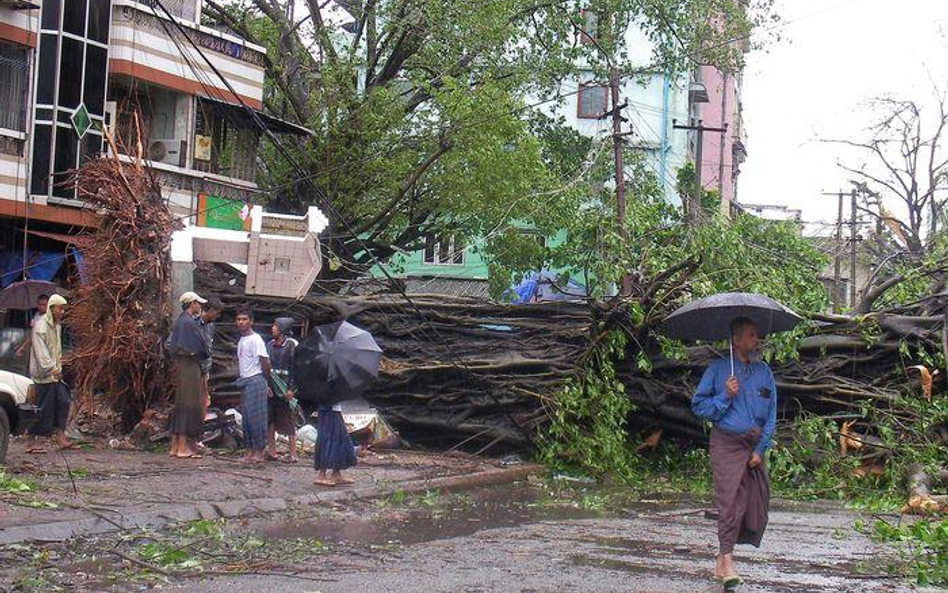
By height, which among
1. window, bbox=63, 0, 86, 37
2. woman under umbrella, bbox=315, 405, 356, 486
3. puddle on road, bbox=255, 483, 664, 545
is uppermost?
window, bbox=63, 0, 86, 37

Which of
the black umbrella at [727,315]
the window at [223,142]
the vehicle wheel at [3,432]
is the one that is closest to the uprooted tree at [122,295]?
the vehicle wheel at [3,432]

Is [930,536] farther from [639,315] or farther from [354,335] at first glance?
[639,315]

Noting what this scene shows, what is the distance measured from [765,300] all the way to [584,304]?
352 inches

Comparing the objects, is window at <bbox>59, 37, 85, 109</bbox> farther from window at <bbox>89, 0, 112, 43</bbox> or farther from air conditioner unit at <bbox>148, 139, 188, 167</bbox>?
air conditioner unit at <bbox>148, 139, 188, 167</bbox>

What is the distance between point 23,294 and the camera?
16672 mm

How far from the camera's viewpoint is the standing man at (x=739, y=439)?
8383 mm

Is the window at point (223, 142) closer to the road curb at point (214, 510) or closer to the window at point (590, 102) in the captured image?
the road curb at point (214, 510)

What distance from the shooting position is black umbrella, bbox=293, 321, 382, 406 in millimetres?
12836

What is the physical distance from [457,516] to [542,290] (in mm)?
12409

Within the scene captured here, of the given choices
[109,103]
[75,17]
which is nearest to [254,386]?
[75,17]

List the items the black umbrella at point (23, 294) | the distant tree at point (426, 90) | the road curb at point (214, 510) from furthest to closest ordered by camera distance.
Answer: the distant tree at point (426, 90), the black umbrella at point (23, 294), the road curb at point (214, 510)

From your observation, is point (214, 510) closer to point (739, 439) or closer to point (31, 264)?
point (739, 439)

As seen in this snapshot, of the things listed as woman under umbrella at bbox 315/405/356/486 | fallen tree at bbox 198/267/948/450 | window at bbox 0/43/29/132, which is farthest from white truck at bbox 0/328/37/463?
window at bbox 0/43/29/132

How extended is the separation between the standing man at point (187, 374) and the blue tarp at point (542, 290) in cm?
593
